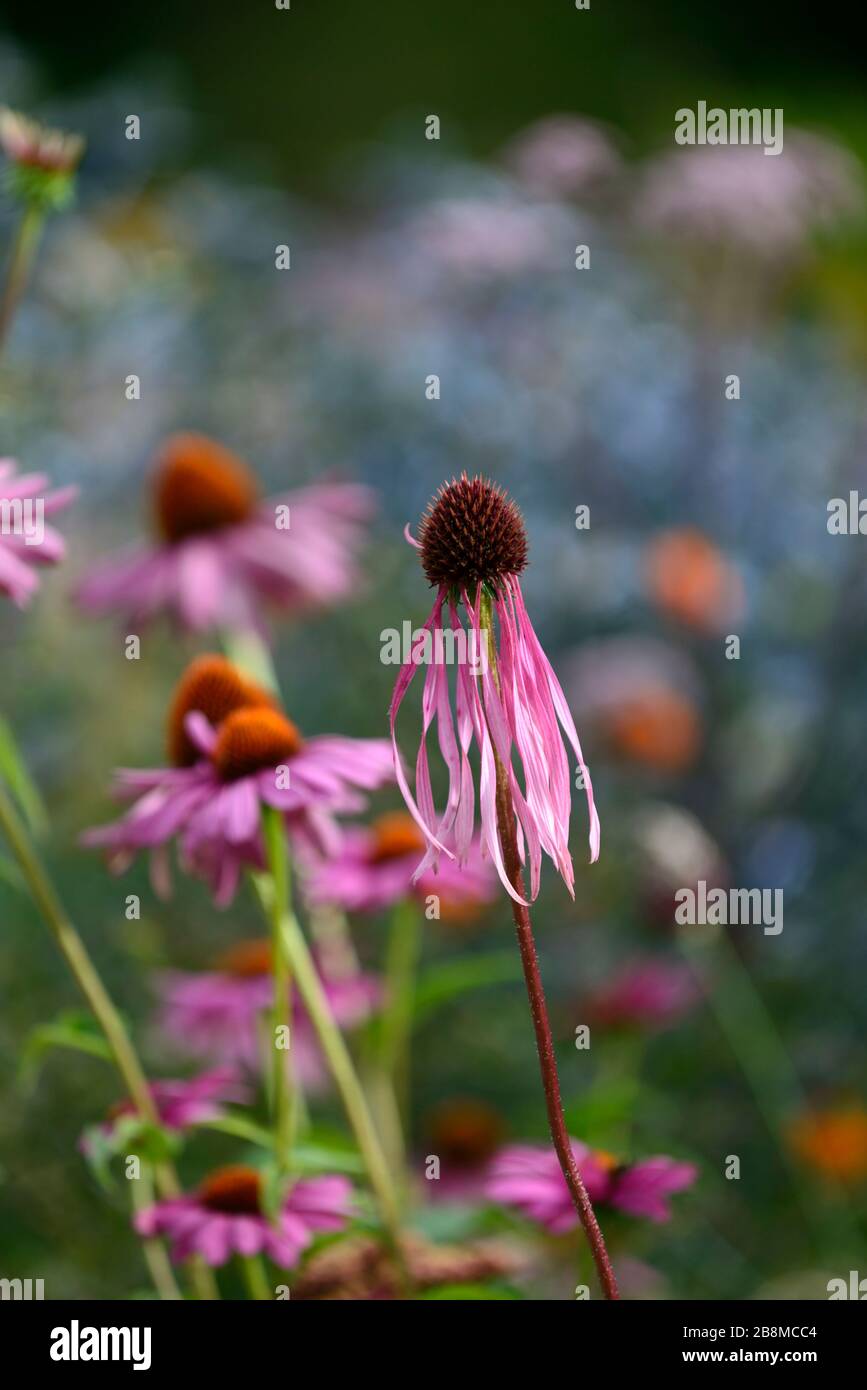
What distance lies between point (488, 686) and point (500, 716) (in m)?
0.02

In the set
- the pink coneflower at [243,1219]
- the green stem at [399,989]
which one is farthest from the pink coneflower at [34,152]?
the pink coneflower at [243,1219]

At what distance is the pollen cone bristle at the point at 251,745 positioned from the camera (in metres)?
0.81

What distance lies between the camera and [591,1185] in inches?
29.2

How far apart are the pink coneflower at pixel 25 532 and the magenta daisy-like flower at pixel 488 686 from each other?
0.91 feet

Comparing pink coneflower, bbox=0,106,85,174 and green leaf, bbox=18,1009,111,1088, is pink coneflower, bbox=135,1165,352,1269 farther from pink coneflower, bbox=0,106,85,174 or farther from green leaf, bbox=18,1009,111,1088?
pink coneflower, bbox=0,106,85,174

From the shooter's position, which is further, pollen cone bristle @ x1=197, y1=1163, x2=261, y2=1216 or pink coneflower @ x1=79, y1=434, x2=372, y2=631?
pink coneflower @ x1=79, y1=434, x2=372, y2=631

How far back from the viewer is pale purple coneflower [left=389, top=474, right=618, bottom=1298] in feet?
1.80

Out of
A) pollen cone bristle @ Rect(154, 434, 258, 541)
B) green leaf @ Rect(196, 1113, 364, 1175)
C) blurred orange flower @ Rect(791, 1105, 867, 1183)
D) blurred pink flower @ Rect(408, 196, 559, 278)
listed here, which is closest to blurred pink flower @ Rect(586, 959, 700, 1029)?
blurred orange flower @ Rect(791, 1105, 867, 1183)

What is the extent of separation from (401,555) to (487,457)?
204mm

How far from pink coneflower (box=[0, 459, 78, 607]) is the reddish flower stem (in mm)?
328

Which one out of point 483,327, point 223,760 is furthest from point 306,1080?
point 483,327

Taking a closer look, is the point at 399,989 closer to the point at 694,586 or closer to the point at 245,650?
the point at 245,650

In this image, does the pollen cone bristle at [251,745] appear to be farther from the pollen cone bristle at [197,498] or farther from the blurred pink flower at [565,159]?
the blurred pink flower at [565,159]

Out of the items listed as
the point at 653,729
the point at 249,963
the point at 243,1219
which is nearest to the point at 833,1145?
the point at 653,729
